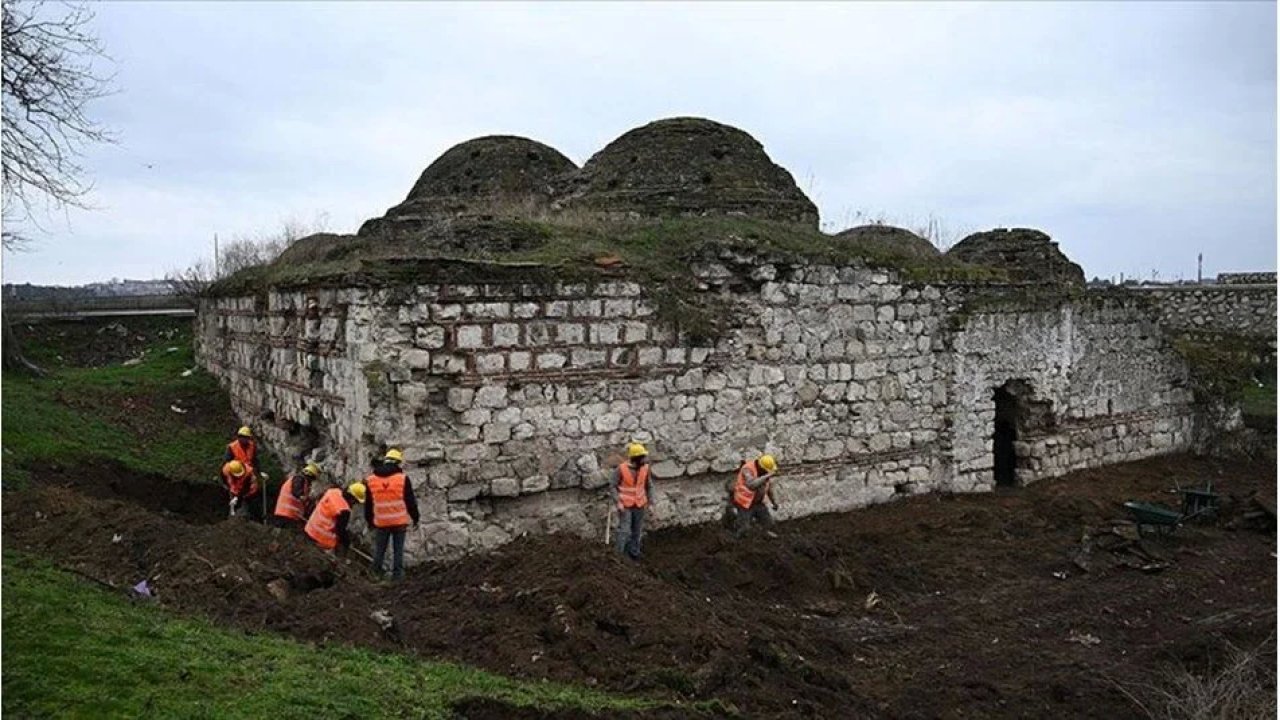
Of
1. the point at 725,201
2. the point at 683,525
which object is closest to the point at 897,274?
the point at 725,201

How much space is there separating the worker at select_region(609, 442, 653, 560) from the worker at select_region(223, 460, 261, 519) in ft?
13.0

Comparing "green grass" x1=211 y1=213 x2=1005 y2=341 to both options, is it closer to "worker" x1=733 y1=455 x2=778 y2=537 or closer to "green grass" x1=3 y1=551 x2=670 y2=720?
"worker" x1=733 y1=455 x2=778 y2=537

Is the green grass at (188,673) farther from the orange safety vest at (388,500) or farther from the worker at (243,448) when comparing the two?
the worker at (243,448)

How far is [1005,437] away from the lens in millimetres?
14578

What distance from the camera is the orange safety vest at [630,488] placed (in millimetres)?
9742

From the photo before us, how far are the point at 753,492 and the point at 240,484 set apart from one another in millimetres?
5346

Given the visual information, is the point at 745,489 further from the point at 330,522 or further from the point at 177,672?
the point at 177,672

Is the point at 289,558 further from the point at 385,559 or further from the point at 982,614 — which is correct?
the point at 982,614

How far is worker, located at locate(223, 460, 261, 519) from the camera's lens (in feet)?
35.1

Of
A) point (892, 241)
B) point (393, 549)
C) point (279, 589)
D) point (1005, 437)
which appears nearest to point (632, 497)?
point (393, 549)

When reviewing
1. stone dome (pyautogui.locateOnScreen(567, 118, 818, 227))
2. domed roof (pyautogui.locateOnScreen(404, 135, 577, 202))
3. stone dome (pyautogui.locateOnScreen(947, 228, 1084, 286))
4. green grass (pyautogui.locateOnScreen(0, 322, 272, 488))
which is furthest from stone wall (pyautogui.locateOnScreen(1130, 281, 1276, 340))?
green grass (pyautogui.locateOnScreen(0, 322, 272, 488))

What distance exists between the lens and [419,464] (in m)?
9.47

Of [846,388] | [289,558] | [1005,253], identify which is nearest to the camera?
[289,558]

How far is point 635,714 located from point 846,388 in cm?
683
